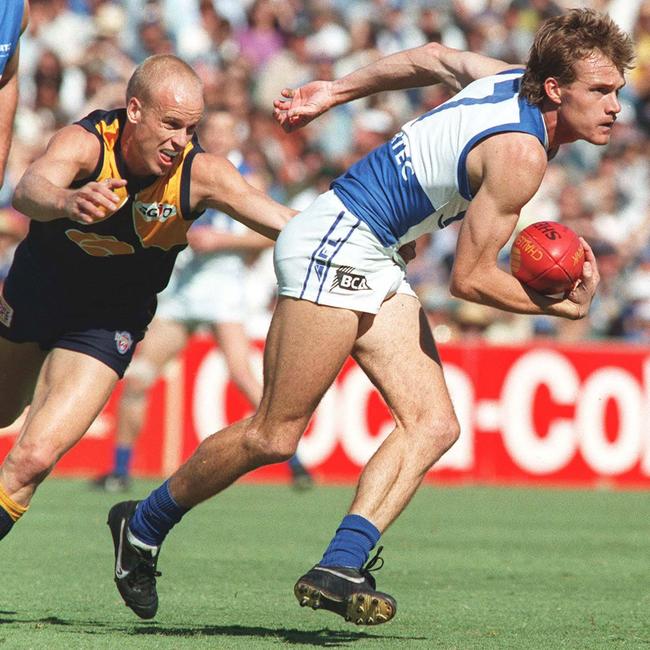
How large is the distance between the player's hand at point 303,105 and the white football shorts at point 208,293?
19.1 ft

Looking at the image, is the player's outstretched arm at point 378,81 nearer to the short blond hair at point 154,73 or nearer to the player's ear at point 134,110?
the short blond hair at point 154,73

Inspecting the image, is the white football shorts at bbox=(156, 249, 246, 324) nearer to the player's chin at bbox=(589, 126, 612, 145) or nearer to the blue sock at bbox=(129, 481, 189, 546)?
the blue sock at bbox=(129, 481, 189, 546)

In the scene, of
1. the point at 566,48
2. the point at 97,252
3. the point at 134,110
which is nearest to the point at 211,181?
the point at 134,110

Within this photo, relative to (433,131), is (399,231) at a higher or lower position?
lower

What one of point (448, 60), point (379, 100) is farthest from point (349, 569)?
point (379, 100)

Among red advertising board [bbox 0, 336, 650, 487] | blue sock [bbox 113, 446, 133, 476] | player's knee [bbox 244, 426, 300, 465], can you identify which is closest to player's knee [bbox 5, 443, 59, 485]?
player's knee [bbox 244, 426, 300, 465]

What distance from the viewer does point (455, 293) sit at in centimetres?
546

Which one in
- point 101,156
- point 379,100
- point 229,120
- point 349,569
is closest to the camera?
point 349,569

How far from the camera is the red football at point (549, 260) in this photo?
18.3 feet

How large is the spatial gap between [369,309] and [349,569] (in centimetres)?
100

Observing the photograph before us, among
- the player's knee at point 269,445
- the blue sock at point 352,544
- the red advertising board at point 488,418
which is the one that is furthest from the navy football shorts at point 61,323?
the red advertising board at point 488,418

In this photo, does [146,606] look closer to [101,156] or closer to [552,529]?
[101,156]

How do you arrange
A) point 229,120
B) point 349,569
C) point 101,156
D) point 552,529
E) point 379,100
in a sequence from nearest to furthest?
1. point 349,569
2. point 101,156
3. point 552,529
4. point 229,120
5. point 379,100

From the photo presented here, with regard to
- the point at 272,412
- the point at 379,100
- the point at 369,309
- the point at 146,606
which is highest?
the point at 379,100
